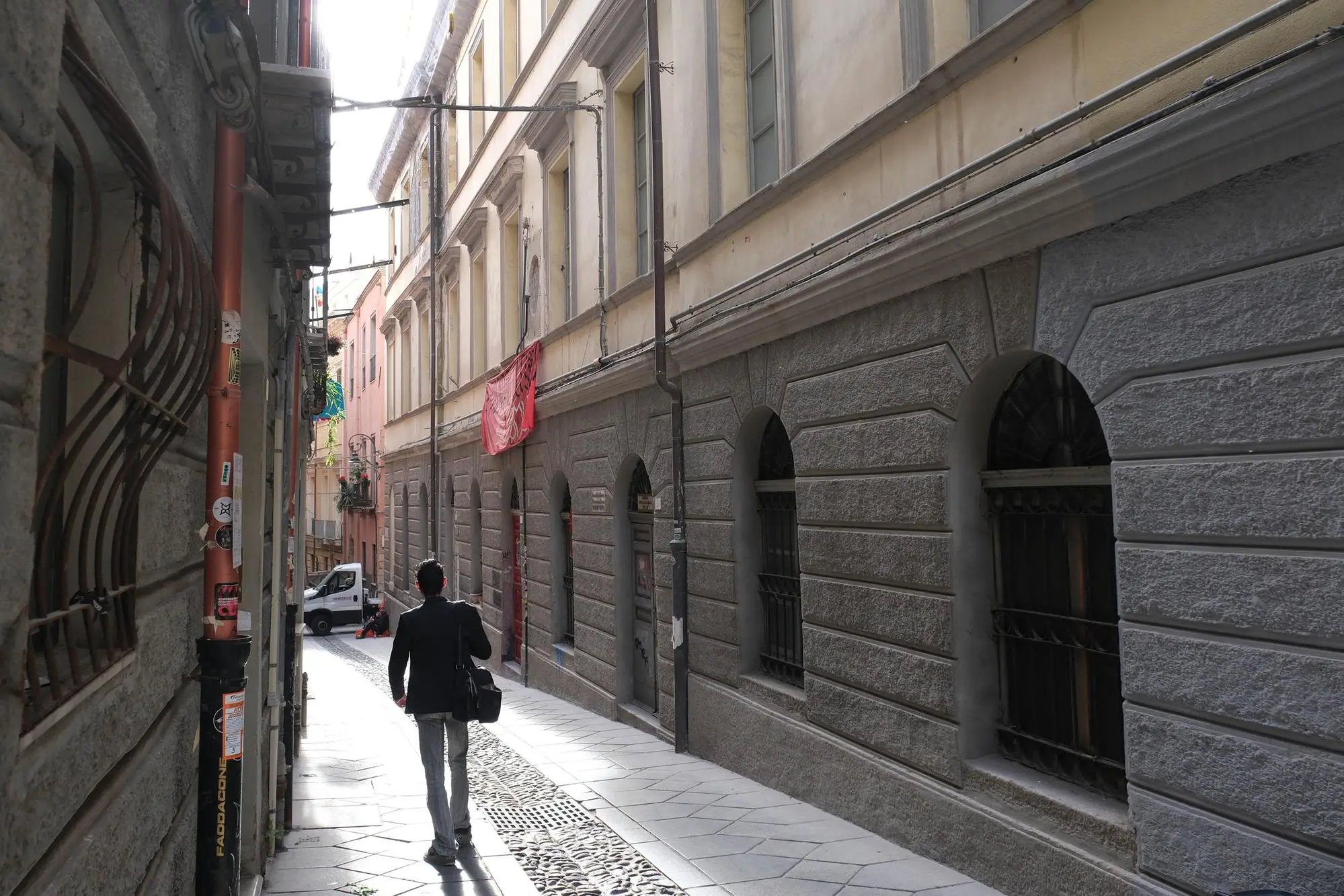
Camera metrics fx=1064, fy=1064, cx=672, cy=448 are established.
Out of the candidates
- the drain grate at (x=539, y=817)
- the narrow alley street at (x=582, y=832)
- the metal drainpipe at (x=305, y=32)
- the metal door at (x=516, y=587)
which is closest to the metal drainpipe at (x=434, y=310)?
the metal door at (x=516, y=587)

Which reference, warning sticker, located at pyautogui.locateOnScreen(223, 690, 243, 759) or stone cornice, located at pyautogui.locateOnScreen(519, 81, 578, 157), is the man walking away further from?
stone cornice, located at pyautogui.locateOnScreen(519, 81, 578, 157)

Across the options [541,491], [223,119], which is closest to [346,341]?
[541,491]

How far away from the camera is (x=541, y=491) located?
15.4 m

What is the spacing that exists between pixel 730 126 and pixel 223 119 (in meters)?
6.51

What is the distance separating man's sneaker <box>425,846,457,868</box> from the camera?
670 centimetres

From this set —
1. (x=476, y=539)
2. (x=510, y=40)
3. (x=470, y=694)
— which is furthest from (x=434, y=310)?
(x=470, y=694)

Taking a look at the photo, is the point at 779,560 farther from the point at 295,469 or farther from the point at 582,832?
the point at 295,469

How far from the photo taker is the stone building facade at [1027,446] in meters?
4.15

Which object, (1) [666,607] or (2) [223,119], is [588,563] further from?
(2) [223,119]

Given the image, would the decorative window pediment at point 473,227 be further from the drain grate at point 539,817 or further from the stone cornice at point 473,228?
the drain grate at point 539,817

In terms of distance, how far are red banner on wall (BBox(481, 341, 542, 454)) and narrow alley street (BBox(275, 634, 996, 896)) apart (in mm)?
5433

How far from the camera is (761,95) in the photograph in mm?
9430

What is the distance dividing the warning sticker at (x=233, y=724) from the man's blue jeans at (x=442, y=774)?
3097 millimetres

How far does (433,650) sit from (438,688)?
0.24 metres
